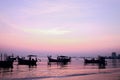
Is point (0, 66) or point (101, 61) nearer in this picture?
point (0, 66)

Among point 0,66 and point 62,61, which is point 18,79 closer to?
point 0,66

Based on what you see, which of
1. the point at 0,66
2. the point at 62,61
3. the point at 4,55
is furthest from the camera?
the point at 62,61

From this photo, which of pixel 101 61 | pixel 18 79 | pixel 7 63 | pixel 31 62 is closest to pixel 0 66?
pixel 7 63

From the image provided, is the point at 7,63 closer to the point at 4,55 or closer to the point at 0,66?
the point at 0,66

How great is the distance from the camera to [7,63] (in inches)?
2591

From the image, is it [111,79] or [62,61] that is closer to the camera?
[111,79]

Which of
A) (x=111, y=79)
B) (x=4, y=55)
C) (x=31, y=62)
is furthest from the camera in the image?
(x=31, y=62)

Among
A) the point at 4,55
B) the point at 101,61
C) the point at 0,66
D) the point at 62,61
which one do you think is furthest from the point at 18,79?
the point at 62,61

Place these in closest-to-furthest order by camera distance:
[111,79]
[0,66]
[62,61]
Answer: [111,79] → [0,66] → [62,61]

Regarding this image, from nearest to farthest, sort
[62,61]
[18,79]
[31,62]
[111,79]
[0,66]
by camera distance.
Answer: [111,79] < [18,79] < [0,66] < [31,62] < [62,61]

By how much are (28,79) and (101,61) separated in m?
69.5

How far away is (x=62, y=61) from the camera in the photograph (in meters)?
117

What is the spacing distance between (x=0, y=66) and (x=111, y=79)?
40337 millimetres

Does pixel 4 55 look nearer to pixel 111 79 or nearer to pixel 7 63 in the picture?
pixel 7 63
